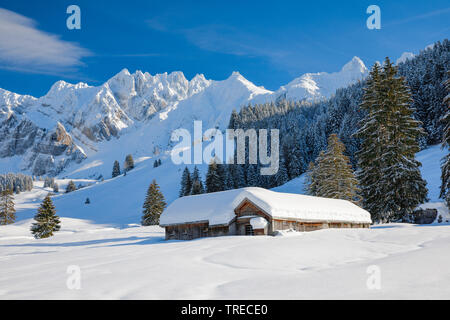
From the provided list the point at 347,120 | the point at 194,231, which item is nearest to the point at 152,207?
the point at 194,231

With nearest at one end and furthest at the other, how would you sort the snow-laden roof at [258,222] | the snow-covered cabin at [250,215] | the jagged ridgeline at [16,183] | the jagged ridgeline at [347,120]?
the snow-laden roof at [258,222] < the snow-covered cabin at [250,215] < the jagged ridgeline at [347,120] < the jagged ridgeline at [16,183]

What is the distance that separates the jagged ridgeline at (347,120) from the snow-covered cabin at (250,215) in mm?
26568

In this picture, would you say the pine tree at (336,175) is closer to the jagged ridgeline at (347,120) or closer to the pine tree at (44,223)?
the jagged ridgeline at (347,120)

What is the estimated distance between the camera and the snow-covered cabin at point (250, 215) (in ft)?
78.6

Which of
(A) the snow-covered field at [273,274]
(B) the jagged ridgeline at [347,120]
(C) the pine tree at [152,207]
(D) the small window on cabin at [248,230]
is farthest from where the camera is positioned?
(B) the jagged ridgeline at [347,120]

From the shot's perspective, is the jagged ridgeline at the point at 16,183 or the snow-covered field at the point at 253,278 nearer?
the snow-covered field at the point at 253,278

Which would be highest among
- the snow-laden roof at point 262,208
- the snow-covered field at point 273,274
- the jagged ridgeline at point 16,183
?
the jagged ridgeline at point 16,183

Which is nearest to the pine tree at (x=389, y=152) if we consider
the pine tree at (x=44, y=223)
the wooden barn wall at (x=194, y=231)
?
the wooden barn wall at (x=194, y=231)

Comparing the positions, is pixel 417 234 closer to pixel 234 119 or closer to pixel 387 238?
pixel 387 238

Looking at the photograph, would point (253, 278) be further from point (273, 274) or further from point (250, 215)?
point (250, 215)

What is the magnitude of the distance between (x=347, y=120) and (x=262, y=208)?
65.4 meters

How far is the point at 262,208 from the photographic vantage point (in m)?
23.8

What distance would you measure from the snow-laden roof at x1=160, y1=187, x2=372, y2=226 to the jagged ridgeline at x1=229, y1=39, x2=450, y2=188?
25.0 m

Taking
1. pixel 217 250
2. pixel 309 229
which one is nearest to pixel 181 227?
pixel 309 229
